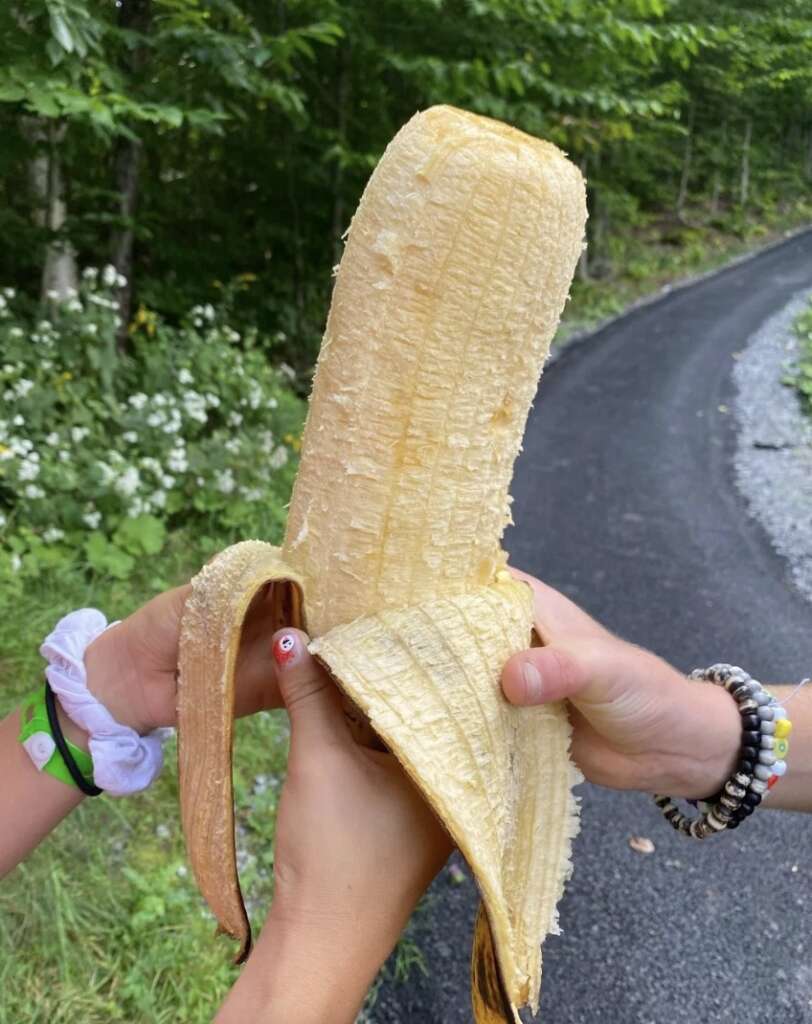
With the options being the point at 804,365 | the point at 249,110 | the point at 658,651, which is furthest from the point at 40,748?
the point at 804,365

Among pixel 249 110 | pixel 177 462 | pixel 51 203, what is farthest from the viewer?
pixel 249 110

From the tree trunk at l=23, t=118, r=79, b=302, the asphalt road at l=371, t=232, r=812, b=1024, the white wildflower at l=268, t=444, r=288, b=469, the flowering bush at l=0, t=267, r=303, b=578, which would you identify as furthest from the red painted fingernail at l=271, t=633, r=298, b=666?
the tree trunk at l=23, t=118, r=79, b=302

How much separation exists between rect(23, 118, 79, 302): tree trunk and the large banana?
8.85 feet

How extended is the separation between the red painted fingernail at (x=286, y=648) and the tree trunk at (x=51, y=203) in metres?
→ 2.74

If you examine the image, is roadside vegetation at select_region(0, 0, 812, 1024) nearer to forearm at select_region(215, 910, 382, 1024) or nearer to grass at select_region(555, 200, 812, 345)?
forearm at select_region(215, 910, 382, 1024)

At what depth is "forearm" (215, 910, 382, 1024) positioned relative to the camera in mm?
692

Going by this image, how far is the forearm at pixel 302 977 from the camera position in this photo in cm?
69

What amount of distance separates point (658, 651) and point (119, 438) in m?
2.05

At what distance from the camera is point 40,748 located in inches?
38.5

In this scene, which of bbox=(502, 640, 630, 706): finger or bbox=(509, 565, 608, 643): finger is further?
bbox=(509, 565, 608, 643): finger

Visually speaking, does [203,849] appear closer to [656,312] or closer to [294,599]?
[294,599]

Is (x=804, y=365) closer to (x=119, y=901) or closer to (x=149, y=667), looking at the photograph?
(x=119, y=901)

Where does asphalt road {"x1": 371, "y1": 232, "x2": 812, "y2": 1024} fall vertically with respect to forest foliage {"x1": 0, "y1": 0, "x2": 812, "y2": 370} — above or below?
below

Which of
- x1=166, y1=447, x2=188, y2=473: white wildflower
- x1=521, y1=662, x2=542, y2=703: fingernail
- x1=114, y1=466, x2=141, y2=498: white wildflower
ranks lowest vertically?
x1=166, y1=447, x2=188, y2=473: white wildflower
